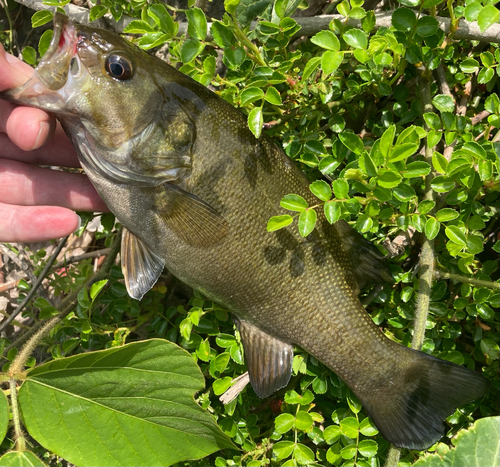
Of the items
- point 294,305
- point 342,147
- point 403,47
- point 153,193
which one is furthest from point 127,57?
point 294,305

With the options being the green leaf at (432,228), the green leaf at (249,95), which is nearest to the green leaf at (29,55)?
the green leaf at (249,95)

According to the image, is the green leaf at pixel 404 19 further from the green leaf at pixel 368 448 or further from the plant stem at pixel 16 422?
the plant stem at pixel 16 422

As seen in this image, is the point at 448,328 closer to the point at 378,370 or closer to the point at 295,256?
the point at 378,370

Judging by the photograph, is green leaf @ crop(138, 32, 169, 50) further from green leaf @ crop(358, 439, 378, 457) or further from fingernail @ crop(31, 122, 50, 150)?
→ green leaf @ crop(358, 439, 378, 457)

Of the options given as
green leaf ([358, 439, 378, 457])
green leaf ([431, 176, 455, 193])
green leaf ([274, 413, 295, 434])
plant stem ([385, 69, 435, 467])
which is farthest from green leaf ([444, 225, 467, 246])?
green leaf ([274, 413, 295, 434])

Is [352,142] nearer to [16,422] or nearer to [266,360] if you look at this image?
[266,360]

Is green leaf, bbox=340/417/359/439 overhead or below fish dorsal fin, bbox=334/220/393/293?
below
